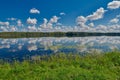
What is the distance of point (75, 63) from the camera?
1481cm

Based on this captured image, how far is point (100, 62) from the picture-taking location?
1560cm

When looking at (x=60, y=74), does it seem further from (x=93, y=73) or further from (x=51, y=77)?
(x=93, y=73)

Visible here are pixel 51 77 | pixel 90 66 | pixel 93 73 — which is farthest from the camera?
pixel 90 66

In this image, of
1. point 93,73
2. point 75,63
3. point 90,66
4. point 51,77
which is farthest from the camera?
point 75,63

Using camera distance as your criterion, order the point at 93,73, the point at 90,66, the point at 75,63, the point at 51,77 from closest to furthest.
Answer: the point at 51,77
the point at 93,73
the point at 90,66
the point at 75,63

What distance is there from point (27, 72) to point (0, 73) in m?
1.37

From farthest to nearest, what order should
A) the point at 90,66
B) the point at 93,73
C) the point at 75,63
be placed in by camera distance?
the point at 75,63 < the point at 90,66 < the point at 93,73

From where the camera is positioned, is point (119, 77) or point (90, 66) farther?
point (90, 66)

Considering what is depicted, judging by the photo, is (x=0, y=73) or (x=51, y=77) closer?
(x=51, y=77)

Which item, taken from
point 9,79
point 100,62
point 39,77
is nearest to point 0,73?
point 9,79

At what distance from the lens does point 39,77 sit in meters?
10.9

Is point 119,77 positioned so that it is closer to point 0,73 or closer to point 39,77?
point 39,77

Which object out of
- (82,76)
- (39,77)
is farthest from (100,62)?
(39,77)

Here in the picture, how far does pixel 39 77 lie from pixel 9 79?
141 cm
